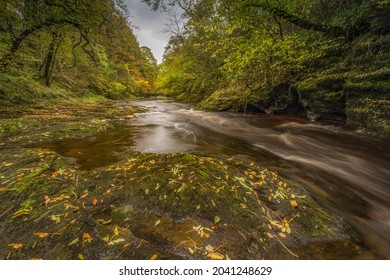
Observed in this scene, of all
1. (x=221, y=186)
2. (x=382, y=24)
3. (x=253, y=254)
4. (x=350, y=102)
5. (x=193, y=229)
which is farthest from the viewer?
(x=350, y=102)

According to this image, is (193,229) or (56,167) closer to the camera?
(193,229)

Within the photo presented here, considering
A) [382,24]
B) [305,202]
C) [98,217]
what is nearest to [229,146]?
[305,202]

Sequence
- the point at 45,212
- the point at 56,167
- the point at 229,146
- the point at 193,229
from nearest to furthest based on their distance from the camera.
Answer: the point at 193,229 → the point at 45,212 → the point at 56,167 → the point at 229,146

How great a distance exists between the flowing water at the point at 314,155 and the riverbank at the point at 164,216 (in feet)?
1.60

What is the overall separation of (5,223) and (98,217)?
85 cm

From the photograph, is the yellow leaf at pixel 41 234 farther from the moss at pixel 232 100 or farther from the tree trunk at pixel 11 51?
the tree trunk at pixel 11 51

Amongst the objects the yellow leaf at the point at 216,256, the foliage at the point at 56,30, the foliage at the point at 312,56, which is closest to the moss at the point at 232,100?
the foliage at the point at 312,56

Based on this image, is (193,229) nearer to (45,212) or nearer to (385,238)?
(45,212)

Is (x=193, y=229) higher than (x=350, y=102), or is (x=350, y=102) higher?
(x=350, y=102)

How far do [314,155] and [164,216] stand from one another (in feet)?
13.8

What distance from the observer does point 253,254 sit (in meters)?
1.61

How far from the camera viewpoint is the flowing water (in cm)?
247

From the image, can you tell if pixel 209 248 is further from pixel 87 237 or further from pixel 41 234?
pixel 41 234

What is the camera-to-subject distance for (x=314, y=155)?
4688 mm
